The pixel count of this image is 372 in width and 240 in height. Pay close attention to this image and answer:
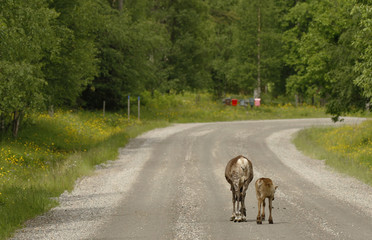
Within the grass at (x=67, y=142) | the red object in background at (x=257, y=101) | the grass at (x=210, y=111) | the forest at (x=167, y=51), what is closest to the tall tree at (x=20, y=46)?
the forest at (x=167, y=51)

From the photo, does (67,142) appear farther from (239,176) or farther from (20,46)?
(239,176)

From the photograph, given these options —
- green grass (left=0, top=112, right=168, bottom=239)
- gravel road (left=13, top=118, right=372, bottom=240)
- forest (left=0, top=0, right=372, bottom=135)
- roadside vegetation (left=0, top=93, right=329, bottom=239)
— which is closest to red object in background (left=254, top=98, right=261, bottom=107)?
roadside vegetation (left=0, top=93, right=329, bottom=239)

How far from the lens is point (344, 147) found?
22.4 meters

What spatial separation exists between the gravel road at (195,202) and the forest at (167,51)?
177 inches

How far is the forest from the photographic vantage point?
708 inches

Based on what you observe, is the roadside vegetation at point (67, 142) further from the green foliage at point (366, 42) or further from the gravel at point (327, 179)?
the green foliage at point (366, 42)

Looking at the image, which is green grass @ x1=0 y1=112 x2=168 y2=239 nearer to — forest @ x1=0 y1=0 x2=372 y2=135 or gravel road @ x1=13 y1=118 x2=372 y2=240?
gravel road @ x1=13 y1=118 x2=372 y2=240

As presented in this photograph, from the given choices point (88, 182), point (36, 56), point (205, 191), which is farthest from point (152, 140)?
point (205, 191)

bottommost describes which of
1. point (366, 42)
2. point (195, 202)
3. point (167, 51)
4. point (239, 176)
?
point (195, 202)

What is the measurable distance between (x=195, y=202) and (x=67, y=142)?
15.1 meters

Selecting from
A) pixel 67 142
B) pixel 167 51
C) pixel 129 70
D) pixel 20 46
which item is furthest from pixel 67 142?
pixel 167 51

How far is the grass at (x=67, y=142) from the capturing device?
11.9 m

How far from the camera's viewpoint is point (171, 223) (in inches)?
387

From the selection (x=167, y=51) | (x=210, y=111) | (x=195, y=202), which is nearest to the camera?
(x=195, y=202)
